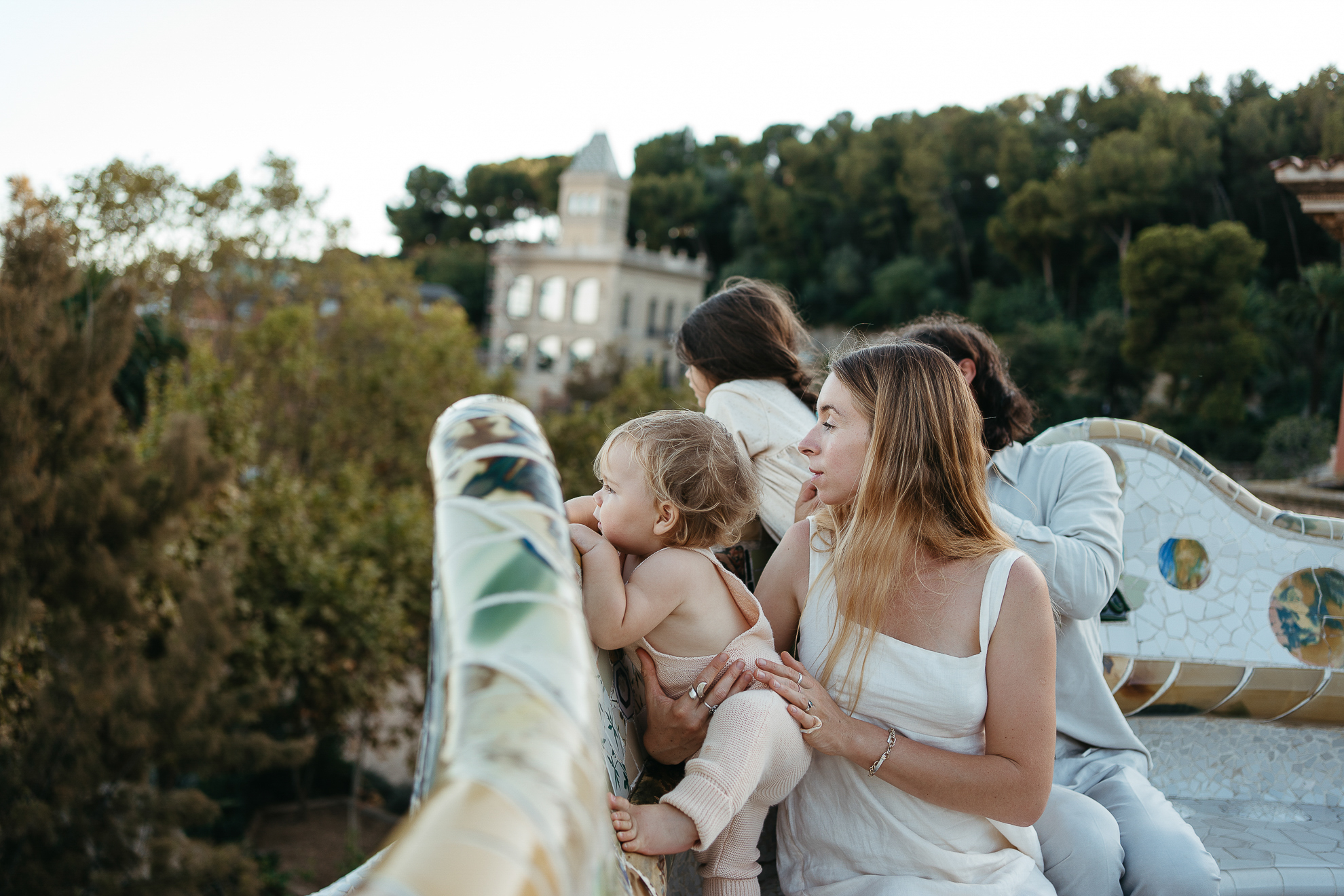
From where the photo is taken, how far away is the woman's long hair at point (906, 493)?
74.3 inches

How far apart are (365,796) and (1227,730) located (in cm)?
1605

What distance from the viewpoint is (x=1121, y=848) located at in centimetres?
218

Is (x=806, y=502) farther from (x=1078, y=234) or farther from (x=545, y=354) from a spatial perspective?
(x=545, y=354)

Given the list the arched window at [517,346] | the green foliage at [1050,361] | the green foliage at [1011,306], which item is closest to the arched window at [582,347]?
the arched window at [517,346]

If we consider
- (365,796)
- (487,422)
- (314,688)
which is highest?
(487,422)

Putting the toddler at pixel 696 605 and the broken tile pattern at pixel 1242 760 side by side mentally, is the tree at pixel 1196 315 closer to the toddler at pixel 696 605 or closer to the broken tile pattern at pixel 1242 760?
the broken tile pattern at pixel 1242 760

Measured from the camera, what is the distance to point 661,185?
168 feet

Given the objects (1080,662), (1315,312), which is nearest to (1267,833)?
Result: (1080,662)

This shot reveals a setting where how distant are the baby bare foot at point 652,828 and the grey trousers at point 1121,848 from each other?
3.09ft

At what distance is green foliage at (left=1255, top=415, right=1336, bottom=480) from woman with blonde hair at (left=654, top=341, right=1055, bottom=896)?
54.3ft

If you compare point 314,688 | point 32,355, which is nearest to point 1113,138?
point 314,688

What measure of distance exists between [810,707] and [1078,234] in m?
33.8

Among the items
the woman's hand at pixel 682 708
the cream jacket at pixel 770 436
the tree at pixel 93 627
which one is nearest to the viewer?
the woman's hand at pixel 682 708

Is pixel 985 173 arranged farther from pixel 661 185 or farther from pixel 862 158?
pixel 661 185
